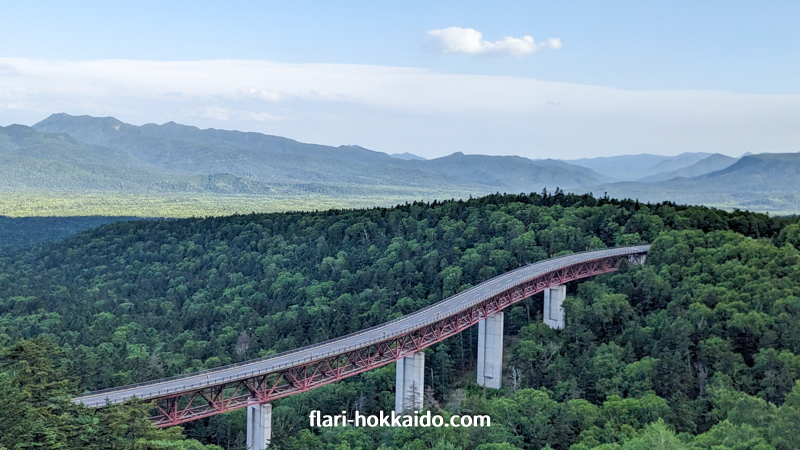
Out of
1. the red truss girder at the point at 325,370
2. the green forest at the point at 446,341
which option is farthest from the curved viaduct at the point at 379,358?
the green forest at the point at 446,341

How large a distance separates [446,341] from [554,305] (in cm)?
1483

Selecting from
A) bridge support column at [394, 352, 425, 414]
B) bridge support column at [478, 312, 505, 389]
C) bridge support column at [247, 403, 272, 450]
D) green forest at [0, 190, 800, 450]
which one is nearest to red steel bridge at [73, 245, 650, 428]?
bridge support column at [247, 403, 272, 450]

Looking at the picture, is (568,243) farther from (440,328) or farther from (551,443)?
(551,443)

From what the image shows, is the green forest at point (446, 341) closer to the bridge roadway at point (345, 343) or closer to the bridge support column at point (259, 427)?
the bridge support column at point (259, 427)

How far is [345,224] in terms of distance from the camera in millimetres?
157375

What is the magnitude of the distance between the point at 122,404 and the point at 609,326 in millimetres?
60855

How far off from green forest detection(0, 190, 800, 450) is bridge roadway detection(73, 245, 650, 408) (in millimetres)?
4032

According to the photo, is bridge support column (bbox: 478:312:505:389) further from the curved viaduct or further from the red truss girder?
the red truss girder

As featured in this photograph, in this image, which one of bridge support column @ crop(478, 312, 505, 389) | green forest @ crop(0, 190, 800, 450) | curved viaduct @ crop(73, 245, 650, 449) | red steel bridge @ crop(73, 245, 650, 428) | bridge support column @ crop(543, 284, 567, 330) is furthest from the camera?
bridge support column @ crop(543, 284, 567, 330)

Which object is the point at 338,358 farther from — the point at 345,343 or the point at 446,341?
the point at 446,341

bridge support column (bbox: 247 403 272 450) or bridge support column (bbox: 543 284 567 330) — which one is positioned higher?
bridge support column (bbox: 543 284 567 330)

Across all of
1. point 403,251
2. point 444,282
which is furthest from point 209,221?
point 444,282

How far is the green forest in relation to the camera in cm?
6500

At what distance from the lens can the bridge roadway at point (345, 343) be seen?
64.6 m
